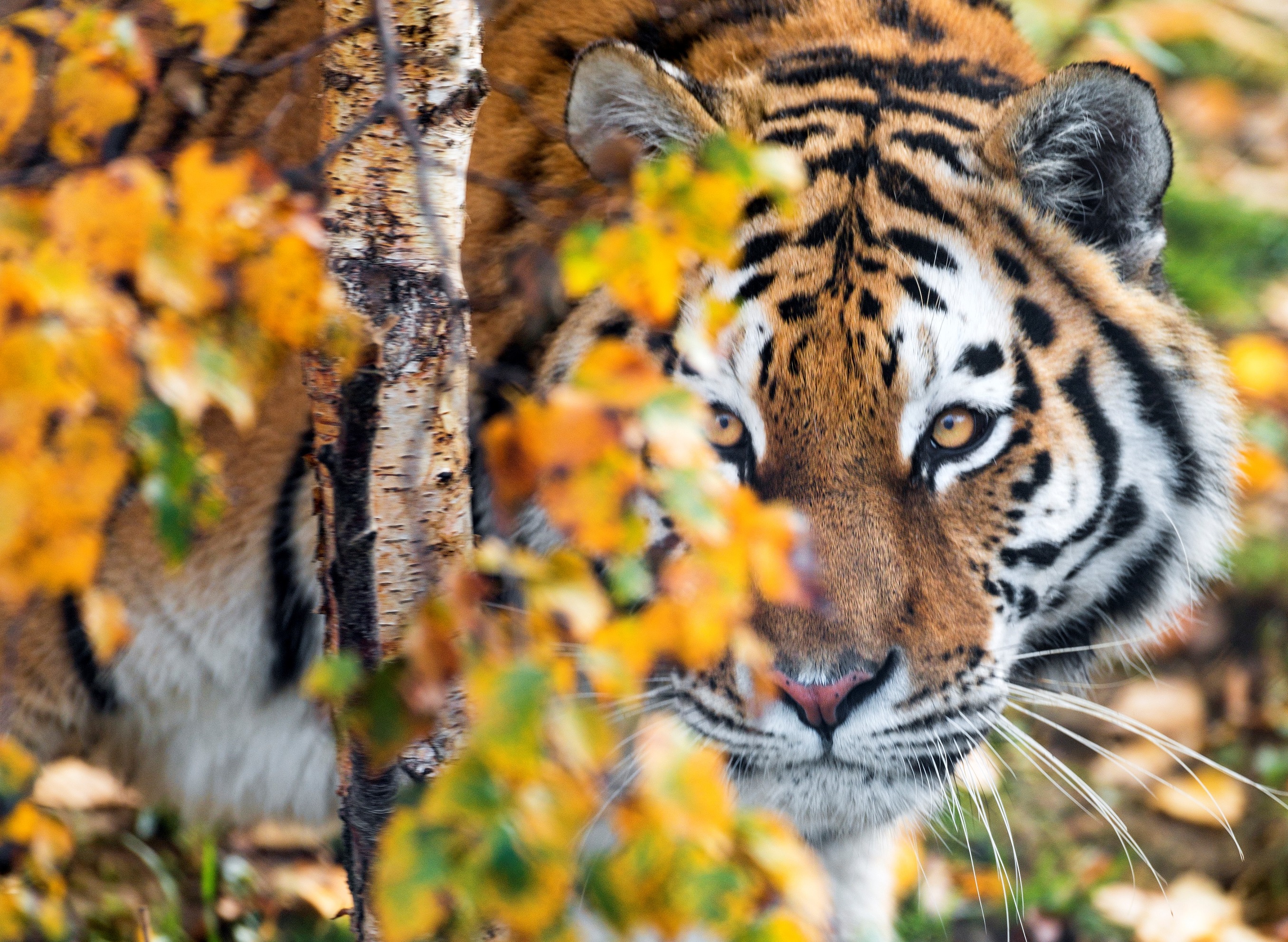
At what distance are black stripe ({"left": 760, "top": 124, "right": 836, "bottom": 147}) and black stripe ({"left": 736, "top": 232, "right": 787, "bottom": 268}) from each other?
0.46ft

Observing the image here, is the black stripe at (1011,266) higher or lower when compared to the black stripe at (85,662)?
higher

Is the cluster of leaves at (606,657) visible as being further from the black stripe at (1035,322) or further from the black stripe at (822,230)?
the black stripe at (1035,322)

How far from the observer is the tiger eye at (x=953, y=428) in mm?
1536

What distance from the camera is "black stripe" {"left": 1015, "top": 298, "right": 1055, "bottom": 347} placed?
63.4 inches

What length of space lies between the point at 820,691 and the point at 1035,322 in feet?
1.82

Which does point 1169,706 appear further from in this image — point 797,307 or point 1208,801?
point 797,307

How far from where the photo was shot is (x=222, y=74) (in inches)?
73.7

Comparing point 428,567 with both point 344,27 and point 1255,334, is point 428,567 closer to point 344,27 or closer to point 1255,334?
point 344,27

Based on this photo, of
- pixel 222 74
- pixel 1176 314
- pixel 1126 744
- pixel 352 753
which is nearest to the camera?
pixel 352 753

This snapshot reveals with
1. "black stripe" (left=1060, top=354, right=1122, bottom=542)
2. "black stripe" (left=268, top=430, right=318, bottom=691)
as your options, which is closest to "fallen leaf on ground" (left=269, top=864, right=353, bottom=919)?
"black stripe" (left=268, top=430, right=318, bottom=691)

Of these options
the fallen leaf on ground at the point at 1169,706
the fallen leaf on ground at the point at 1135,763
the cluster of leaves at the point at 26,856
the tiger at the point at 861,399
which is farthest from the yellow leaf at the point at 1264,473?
the cluster of leaves at the point at 26,856

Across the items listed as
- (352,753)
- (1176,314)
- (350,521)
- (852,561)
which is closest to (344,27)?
(350,521)

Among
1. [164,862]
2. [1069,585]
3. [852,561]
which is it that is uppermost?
[852,561]

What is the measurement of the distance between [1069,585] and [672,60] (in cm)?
93
